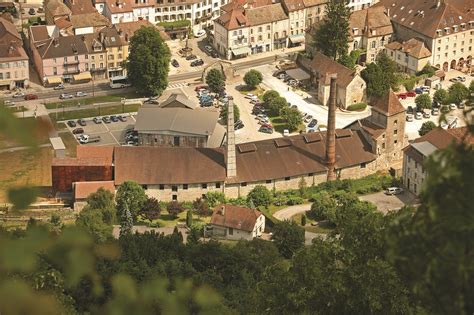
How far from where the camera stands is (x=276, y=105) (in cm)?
7556

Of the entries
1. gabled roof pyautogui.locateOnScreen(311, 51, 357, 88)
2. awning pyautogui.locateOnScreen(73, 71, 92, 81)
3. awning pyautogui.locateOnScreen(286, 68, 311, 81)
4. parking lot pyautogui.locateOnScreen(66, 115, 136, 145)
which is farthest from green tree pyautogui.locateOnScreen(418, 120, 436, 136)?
awning pyautogui.locateOnScreen(73, 71, 92, 81)

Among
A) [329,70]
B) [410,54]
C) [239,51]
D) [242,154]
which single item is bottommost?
[242,154]

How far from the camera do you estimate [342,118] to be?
7619 centimetres

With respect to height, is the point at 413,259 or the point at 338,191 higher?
the point at 413,259

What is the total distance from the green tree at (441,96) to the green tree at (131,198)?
30.7 m

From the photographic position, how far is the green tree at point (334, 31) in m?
84.6

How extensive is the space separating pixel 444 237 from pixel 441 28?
77.1 meters

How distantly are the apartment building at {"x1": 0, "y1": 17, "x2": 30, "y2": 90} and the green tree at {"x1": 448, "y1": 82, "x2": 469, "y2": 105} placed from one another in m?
39.0

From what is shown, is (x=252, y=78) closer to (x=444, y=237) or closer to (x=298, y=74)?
(x=298, y=74)

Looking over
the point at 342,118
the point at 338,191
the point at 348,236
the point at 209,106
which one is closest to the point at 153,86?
the point at 209,106

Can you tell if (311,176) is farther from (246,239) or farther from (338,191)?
(246,239)

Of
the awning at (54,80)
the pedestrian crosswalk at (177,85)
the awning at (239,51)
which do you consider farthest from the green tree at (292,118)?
the awning at (54,80)

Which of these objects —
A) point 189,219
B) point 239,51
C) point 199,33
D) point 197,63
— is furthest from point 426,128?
point 199,33

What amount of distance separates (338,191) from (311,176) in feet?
8.29
